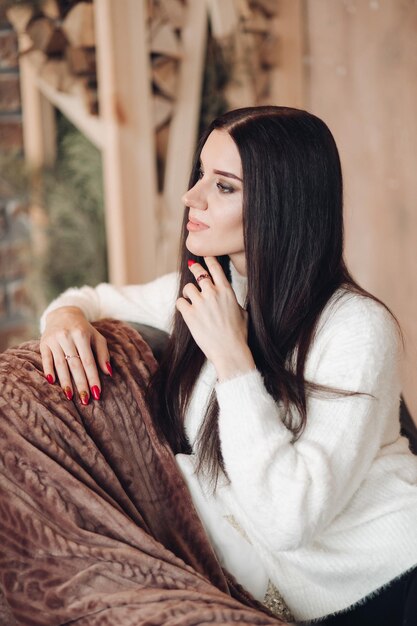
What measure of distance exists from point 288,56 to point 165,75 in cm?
97

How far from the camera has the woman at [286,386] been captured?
1343mm

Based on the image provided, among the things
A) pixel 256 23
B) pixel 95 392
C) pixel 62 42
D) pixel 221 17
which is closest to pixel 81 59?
pixel 62 42

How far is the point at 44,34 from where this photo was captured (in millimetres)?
2715

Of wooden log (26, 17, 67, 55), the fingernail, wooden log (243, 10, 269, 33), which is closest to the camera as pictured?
the fingernail

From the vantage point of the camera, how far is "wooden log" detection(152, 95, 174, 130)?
298 centimetres

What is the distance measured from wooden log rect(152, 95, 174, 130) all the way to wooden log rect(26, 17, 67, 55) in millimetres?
418

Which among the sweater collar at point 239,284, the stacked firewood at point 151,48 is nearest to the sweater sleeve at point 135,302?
the sweater collar at point 239,284

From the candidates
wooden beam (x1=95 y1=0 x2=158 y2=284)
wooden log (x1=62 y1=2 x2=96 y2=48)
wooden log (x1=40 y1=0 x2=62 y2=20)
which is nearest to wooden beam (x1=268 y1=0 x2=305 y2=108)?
wooden beam (x1=95 y1=0 x2=158 y2=284)

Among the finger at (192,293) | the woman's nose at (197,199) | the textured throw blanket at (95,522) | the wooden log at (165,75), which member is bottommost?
the textured throw blanket at (95,522)

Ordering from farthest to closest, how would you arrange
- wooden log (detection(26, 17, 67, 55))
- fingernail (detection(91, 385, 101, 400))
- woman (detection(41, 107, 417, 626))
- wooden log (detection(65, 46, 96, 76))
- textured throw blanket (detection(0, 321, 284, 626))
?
wooden log (detection(65, 46, 96, 76)), wooden log (detection(26, 17, 67, 55)), fingernail (detection(91, 385, 101, 400)), woman (detection(41, 107, 417, 626)), textured throw blanket (detection(0, 321, 284, 626))

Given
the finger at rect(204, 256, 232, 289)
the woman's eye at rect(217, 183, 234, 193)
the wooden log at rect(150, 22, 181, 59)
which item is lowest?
the finger at rect(204, 256, 232, 289)

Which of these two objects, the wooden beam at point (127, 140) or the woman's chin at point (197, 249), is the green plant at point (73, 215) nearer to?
the wooden beam at point (127, 140)

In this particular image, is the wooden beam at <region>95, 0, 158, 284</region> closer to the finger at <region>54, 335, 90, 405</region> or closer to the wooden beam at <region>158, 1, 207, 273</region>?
the wooden beam at <region>158, 1, 207, 273</region>

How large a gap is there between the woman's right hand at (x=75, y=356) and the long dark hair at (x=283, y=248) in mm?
132
